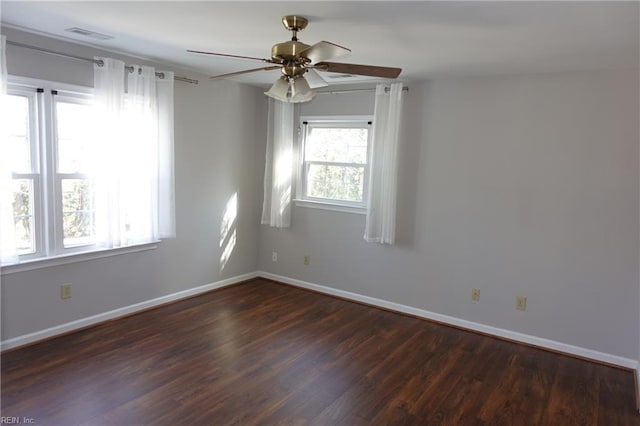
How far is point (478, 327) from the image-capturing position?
4.12m

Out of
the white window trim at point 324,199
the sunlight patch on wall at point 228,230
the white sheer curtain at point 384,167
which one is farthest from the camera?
the sunlight patch on wall at point 228,230

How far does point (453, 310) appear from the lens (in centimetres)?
427

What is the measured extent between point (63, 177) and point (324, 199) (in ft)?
8.56

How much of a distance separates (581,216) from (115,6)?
12.1 ft

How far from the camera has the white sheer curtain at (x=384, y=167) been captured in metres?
4.30

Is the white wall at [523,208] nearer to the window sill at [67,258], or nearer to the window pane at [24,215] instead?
the window sill at [67,258]

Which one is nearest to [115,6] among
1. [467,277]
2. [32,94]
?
[32,94]

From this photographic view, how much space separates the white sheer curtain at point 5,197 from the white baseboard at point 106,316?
64cm

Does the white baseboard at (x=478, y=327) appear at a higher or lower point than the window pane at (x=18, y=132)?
lower

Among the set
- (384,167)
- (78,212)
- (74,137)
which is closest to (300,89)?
(384,167)

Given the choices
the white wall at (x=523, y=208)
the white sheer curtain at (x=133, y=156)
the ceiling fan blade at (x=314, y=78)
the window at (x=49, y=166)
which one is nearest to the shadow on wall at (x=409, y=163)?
the white wall at (x=523, y=208)

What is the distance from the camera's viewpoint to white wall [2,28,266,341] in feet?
11.0

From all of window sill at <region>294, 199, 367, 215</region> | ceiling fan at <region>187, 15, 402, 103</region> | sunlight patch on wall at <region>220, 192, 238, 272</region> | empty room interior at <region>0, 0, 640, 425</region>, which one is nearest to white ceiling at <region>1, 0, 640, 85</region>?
empty room interior at <region>0, 0, 640, 425</region>

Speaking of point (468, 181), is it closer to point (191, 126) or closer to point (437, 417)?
point (437, 417)
